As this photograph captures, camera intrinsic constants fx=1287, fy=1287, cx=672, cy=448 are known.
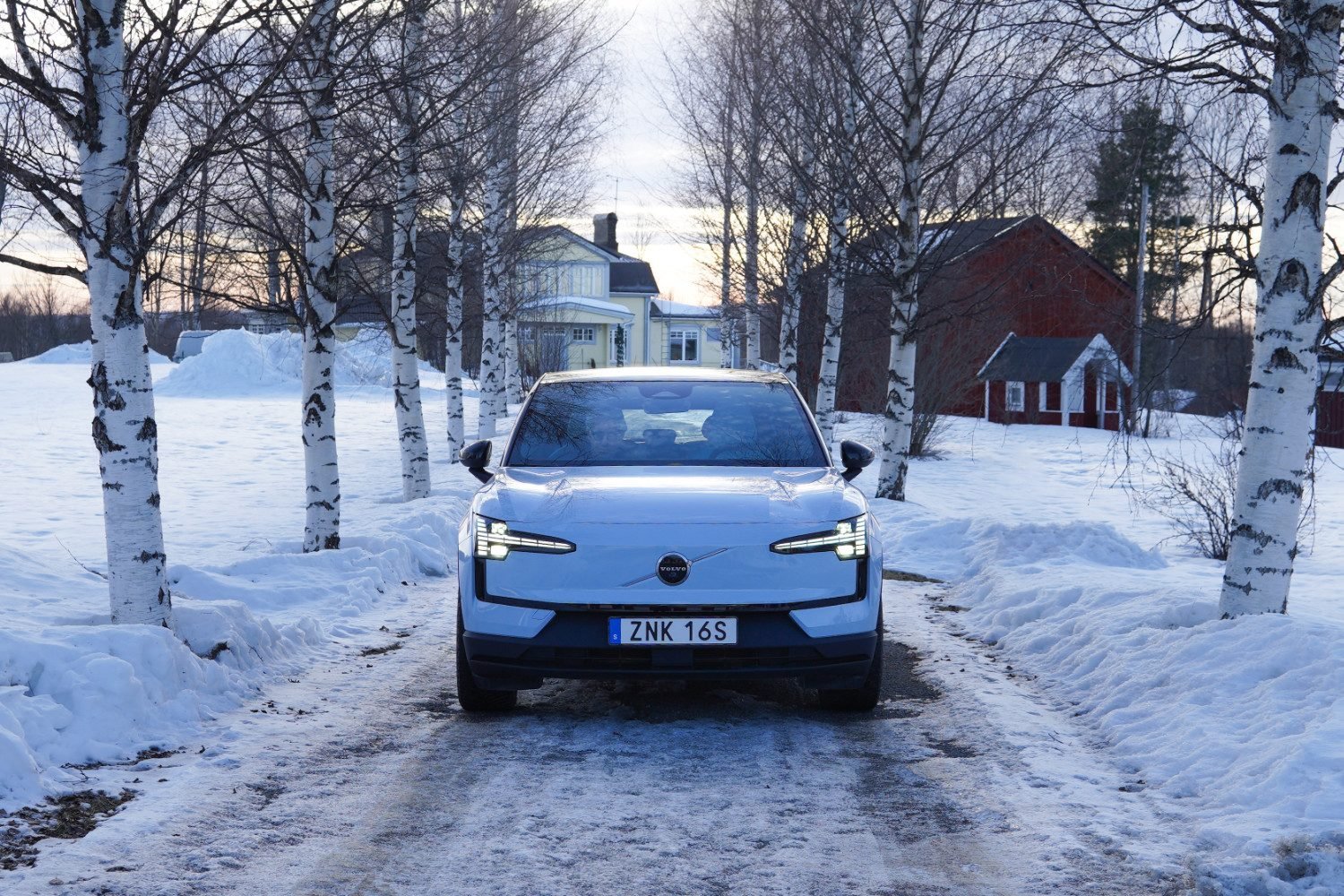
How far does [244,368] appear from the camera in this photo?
43844 millimetres

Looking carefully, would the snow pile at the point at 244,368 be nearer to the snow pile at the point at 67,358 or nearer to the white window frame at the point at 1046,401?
the snow pile at the point at 67,358

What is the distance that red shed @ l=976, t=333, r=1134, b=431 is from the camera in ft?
141

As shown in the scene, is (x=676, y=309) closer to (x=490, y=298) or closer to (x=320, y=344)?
(x=490, y=298)

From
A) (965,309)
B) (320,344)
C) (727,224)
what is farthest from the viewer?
(727,224)

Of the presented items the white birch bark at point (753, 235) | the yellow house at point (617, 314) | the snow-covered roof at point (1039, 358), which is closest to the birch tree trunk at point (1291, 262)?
the white birch bark at point (753, 235)

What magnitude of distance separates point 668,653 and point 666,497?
2.37ft

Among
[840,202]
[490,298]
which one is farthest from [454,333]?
[840,202]

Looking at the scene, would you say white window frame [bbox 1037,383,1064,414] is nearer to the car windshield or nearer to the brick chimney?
the car windshield

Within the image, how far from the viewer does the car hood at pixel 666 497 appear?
18.4 ft

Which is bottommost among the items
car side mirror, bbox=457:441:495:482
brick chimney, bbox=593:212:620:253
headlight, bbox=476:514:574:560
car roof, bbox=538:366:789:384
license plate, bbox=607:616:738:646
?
license plate, bbox=607:616:738:646

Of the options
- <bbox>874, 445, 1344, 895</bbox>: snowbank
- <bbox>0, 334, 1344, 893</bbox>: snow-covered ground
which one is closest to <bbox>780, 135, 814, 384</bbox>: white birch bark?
<bbox>0, 334, 1344, 893</bbox>: snow-covered ground

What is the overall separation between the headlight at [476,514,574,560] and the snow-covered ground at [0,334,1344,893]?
83cm

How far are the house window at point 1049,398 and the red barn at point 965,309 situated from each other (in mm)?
2212

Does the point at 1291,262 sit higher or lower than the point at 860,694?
higher
